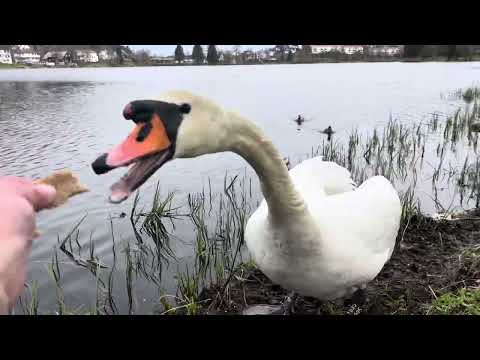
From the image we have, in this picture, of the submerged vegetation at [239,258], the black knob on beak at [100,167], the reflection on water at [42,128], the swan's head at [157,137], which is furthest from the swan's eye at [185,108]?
the reflection on water at [42,128]

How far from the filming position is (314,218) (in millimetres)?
2066

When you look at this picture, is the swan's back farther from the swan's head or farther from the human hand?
the human hand

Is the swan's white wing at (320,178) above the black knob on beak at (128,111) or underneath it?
underneath

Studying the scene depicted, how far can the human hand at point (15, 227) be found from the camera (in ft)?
2.57

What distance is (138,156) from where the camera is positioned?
116 cm

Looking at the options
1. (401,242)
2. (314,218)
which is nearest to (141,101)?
(314,218)

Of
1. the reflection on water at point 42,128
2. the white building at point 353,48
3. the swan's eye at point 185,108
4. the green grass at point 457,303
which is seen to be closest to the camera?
the swan's eye at point 185,108

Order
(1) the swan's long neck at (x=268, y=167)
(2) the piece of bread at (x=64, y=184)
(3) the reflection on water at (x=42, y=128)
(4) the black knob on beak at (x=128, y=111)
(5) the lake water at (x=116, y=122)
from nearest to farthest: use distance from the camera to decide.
Result: (2) the piece of bread at (x=64, y=184), (4) the black knob on beak at (x=128, y=111), (1) the swan's long neck at (x=268, y=167), (5) the lake water at (x=116, y=122), (3) the reflection on water at (x=42, y=128)

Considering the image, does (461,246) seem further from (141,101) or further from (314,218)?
(141,101)

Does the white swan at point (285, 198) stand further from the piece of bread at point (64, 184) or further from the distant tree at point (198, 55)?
the distant tree at point (198, 55)

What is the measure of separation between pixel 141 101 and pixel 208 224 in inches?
137

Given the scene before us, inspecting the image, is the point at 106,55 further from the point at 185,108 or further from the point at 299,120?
the point at 299,120

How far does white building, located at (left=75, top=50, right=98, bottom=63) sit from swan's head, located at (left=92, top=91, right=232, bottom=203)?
704mm

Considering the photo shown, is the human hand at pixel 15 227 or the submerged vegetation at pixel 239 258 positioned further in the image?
the submerged vegetation at pixel 239 258
